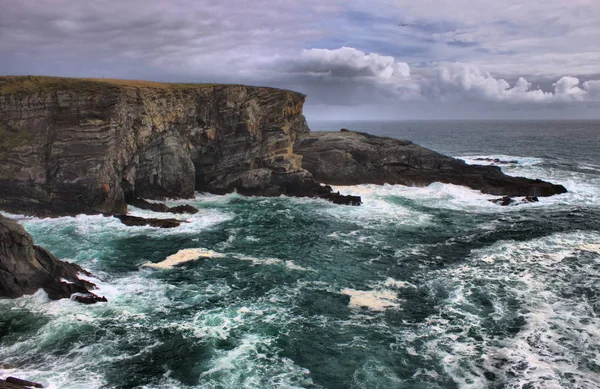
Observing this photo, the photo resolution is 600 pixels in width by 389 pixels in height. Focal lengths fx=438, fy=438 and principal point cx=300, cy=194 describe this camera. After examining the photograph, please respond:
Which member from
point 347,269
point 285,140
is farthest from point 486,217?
point 285,140

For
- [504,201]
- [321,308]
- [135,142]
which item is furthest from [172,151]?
[504,201]

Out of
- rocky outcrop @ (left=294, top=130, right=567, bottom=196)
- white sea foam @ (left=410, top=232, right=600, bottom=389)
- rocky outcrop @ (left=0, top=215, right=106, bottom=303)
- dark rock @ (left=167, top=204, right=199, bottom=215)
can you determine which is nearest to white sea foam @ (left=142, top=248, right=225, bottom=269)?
rocky outcrop @ (left=0, top=215, right=106, bottom=303)

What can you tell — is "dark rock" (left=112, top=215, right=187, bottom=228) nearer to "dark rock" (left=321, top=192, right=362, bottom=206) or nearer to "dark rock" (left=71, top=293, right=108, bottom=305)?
"dark rock" (left=71, top=293, right=108, bottom=305)

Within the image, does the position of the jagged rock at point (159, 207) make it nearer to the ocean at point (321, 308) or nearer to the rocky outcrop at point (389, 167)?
the ocean at point (321, 308)

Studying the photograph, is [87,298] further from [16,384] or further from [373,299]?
[373,299]

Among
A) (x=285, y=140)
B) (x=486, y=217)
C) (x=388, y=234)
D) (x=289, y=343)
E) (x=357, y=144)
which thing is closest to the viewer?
(x=289, y=343)

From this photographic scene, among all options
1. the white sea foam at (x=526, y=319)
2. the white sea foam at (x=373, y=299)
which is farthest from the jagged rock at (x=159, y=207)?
the white sea foam at (x=526, y=319)

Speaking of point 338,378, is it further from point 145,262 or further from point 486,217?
point 486,217
